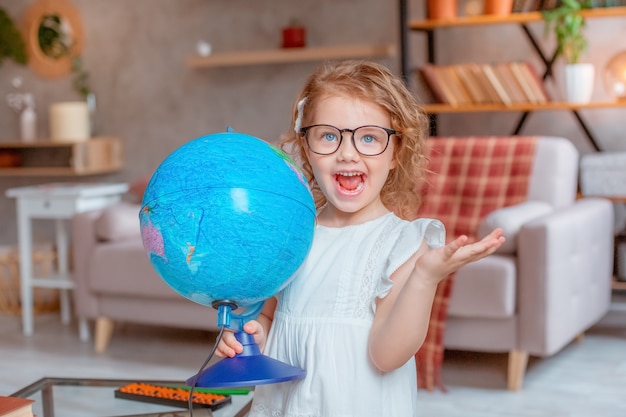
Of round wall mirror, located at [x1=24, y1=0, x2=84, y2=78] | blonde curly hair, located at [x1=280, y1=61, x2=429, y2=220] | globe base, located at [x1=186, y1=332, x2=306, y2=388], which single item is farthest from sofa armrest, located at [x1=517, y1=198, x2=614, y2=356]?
round wall mirror, located at [x1=24, y1=0, x2=84, y2=78]

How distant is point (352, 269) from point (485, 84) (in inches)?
102

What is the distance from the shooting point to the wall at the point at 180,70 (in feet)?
14.7

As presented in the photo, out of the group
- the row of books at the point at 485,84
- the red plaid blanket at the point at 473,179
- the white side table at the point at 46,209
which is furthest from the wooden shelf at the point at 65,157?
the red plaid blanket at the point at 473,179

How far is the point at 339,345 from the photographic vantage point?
1286 millimetres

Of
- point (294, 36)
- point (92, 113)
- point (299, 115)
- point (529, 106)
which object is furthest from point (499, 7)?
point (299, 115)

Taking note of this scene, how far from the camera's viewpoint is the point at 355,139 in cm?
132

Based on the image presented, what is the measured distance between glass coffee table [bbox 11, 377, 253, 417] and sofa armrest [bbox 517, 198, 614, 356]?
1356mm

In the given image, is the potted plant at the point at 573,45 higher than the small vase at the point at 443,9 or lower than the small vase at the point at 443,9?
lower

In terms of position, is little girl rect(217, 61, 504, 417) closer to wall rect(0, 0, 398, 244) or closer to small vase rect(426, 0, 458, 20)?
small vase rect(426, 0, 458, 20)

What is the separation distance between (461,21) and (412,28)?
9.8 inches

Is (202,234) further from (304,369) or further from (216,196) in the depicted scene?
(304,369)

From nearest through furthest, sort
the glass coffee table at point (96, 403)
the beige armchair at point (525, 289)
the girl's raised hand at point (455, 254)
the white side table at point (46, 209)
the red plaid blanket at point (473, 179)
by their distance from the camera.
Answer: the girl's raised hand at point (455, 254), the glass coffee table at point (96, 403), the beige armchair at point (525, 289), the red plaid blanket at point (473, 179), the white side table at point (46, 209)

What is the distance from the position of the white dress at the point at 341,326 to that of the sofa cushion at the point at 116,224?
2.40 metres

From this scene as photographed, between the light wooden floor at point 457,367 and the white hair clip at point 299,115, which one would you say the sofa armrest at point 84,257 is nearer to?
the light wooden floor at point 457,367
